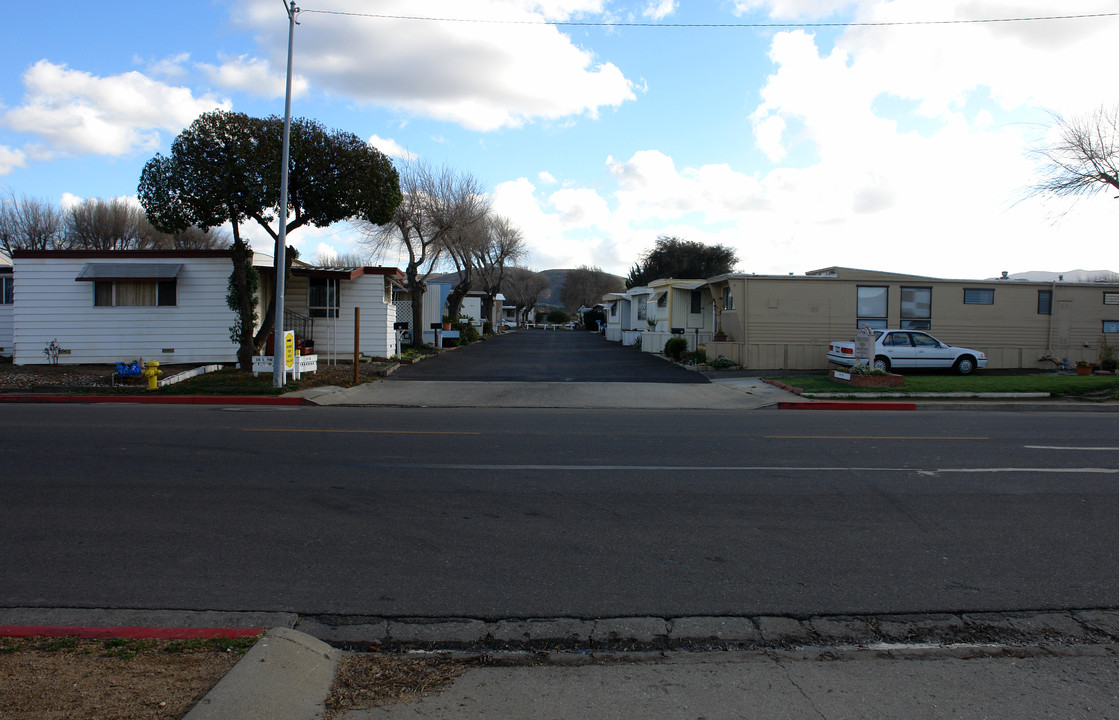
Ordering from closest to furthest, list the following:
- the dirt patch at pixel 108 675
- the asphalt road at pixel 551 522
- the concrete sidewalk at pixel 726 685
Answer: the dirt patch at pixel 108 675
the concrete sidewalk at pixel 726 685
the asphalt road at pixel 551 522

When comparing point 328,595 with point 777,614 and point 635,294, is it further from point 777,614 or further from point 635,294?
point 635,294

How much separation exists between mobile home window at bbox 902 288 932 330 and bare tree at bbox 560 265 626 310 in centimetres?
9598

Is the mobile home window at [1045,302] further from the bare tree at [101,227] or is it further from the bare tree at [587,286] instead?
the bare tree at [587,286]

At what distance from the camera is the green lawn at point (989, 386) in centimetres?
1797

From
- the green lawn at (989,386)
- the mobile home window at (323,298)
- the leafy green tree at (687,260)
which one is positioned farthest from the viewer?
the leafy green tree at (687,260)

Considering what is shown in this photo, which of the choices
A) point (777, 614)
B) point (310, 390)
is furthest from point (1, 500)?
point (310, 390)

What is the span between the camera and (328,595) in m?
4.96

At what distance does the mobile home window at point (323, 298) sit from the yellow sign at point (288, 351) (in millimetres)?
6772

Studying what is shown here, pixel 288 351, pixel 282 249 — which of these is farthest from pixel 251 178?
pixel 288 351

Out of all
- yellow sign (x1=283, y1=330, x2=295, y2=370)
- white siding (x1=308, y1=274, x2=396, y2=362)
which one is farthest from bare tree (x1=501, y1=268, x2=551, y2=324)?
yellow sign (x1=283, y1=330, x2=295, y2=370)

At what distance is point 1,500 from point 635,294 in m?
38.7

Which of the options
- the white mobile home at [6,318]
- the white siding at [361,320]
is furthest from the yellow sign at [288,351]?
the white mobile home at [6,318]

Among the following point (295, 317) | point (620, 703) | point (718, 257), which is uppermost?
point (718, 257)

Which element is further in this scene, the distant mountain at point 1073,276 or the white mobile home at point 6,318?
the distant mountain at point 1073,276
